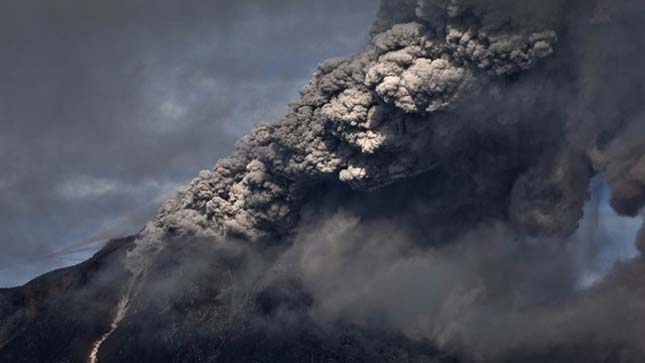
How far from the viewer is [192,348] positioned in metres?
48.2

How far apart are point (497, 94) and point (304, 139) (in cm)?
1110

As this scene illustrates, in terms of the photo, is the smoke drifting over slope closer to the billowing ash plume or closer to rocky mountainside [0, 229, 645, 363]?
the billowing ash plume

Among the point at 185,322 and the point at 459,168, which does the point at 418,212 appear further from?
the point at 185,322

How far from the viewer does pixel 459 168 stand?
3853 centimetres

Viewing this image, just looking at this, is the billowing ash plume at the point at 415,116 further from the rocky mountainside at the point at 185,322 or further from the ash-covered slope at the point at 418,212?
the rocky mountainside at the point at 185,322

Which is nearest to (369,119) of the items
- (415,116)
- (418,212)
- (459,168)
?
(415,116)

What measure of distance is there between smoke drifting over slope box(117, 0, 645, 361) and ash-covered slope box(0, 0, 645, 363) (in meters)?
0.09

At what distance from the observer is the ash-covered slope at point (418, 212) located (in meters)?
32.4

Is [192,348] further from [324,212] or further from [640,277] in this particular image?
[640,277]

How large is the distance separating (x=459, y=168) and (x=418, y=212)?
175 inches

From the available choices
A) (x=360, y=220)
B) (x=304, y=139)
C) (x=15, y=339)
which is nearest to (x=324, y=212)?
(x=360, y=220)

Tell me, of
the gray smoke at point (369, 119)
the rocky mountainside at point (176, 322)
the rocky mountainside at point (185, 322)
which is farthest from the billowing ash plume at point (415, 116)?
the rocky mountainside at point (176, 322)

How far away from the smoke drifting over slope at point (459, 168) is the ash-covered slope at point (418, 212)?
0.09m

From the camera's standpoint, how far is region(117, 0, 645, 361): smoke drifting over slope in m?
32.2
